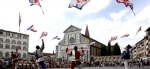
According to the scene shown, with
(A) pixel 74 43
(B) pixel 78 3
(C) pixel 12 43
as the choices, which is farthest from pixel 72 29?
(B) pixel 78 3

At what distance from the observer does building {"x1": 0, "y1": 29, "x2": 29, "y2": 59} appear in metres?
93.1

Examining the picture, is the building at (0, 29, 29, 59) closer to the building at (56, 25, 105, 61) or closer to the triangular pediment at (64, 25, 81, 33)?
the building at (56, 25, 105, 61)

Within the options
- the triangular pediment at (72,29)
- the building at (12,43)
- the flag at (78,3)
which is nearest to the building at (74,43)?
the triangular pediment at (72,29)

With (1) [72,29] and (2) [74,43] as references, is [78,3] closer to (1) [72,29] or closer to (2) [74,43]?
(2) [74,43]

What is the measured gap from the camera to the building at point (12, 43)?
93137 mm

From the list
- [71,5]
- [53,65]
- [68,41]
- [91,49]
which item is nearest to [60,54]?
[68,41]

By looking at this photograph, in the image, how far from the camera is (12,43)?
3890 inches

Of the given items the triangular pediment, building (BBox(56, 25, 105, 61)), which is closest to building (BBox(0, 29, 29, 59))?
building (BBox(56, 25, 105, 61))

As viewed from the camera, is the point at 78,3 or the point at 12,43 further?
the point at 12,43

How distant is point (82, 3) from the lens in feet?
58.1

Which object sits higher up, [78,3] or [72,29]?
[72,29]

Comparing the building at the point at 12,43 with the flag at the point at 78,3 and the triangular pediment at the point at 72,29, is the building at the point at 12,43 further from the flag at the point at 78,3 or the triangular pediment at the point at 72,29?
the flag at the point at 78,3

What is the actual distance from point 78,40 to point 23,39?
2329 centimetres

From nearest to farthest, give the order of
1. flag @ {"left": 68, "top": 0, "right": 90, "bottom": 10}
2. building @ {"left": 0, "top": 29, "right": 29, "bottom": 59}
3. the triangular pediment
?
1. flag @ {"left": 68, "top": 0, "right": 90, "bottom": 10}
2. building @ {"left": 0, "top": 29, "right": 29, "bottom": 59}
3. the triangular pediment
